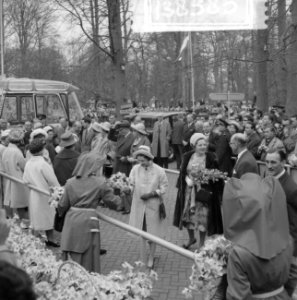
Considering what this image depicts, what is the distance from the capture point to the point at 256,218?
3238 mm

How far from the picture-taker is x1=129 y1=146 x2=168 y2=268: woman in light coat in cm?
708

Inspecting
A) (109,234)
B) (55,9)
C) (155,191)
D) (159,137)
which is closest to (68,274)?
(155,191)

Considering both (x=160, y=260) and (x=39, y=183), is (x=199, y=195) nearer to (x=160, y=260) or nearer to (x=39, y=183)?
(x=160, y=260)

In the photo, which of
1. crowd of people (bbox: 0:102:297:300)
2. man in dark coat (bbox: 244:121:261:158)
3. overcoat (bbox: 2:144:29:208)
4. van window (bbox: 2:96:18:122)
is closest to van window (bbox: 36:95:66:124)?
van window (bbox: 2:96:18:122)

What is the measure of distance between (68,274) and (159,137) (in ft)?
38.7

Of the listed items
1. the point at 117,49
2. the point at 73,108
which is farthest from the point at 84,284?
the point at 117,49

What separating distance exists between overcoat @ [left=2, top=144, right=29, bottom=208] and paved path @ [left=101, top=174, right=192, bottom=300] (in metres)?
1.50

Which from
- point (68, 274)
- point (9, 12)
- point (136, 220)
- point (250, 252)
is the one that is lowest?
point (136, 220)

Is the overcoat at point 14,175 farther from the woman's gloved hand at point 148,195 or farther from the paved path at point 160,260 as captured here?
the woman's gloved hand at point 148,195

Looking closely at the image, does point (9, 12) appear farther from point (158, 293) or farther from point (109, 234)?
point (158, 293)

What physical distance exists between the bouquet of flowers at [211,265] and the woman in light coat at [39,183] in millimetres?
4188

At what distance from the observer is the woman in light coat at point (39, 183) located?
7438 millimetres

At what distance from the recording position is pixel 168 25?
5.45 m

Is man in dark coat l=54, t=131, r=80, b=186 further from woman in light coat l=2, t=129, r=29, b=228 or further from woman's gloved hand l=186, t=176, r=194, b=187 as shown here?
woman's gloved hand l=186, t=176, r=194, b=187
